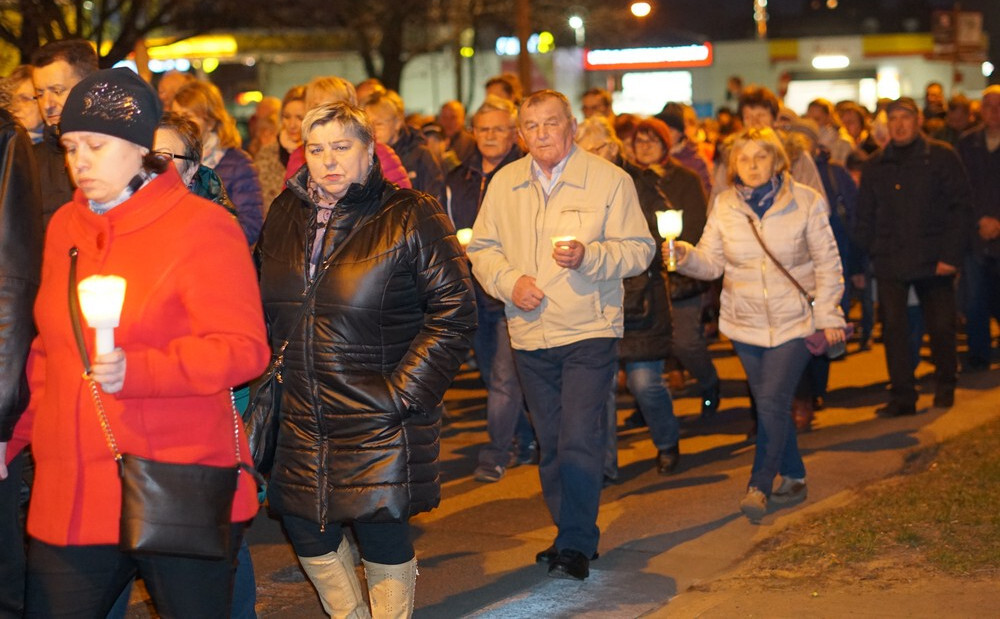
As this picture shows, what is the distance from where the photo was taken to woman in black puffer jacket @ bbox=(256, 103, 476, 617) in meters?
4.86

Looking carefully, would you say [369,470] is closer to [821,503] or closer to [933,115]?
[821,503]

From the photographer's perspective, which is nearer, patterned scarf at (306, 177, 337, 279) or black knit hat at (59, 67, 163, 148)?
black knit hat at (59, 67, 163, 148)

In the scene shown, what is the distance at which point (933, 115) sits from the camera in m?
19.5

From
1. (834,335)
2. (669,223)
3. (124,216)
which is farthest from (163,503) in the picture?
(834,335)

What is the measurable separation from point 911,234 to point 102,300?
312 inches

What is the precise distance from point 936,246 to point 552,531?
4440 mm

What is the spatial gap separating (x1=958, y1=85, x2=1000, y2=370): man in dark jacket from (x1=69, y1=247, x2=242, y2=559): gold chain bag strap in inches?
380

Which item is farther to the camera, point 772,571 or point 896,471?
point 896,471

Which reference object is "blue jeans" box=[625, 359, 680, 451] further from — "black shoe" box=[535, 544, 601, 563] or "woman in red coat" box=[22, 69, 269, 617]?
"woman in red coat" box=[22, 69, 269, 617]

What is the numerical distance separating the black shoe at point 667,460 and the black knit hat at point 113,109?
5.28 metres

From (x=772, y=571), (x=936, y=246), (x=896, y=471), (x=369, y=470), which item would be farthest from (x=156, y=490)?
(x=936, y=246)

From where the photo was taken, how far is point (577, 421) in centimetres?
626

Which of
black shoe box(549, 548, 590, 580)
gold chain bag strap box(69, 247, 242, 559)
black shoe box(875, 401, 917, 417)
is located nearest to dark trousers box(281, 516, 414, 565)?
black shoe box(549, 548, 590, 580)

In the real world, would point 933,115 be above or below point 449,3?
below
